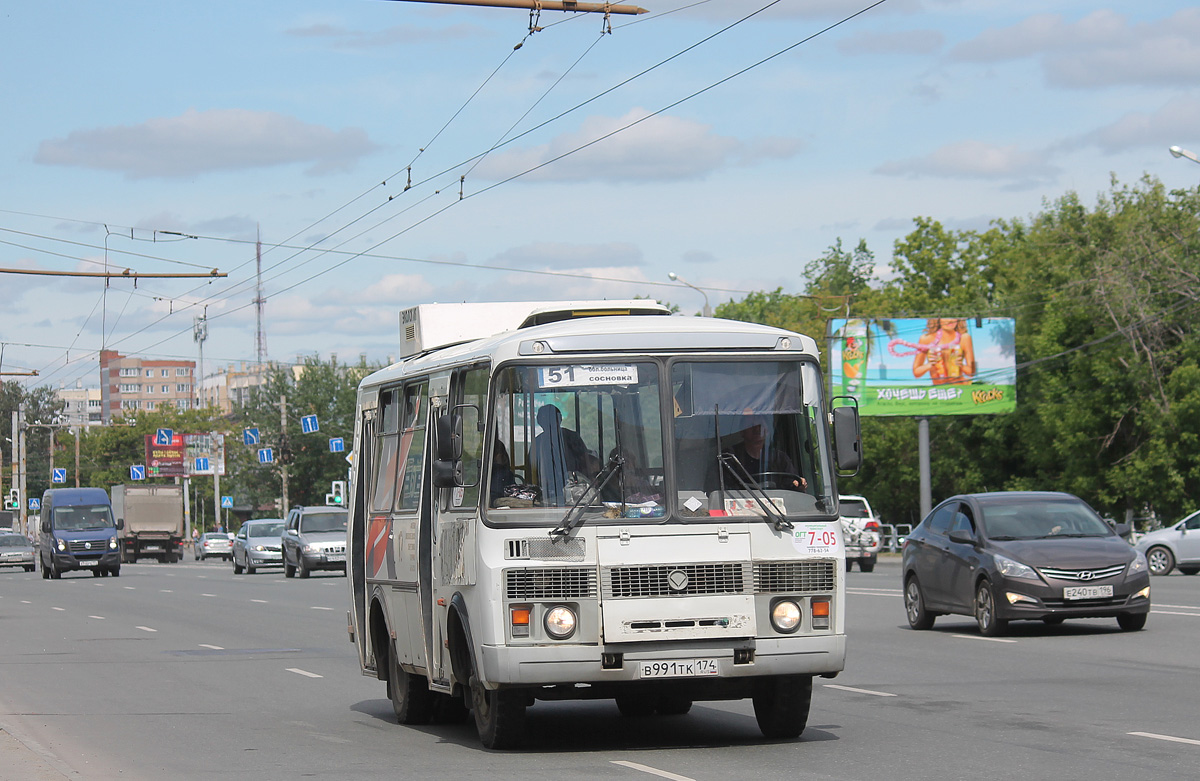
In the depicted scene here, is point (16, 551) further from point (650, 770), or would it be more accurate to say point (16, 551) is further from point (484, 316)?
point (650, 770)

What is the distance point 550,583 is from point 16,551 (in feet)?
186

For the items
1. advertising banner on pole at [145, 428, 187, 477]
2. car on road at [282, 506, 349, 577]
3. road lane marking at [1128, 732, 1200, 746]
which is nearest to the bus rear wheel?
road lane marking at [1128, 732, 1200, 746]

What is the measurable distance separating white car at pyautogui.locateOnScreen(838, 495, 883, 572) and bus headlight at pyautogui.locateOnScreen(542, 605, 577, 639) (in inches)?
1142

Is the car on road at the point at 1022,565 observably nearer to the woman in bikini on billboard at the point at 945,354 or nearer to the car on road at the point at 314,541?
the car on road at the point at 314,541

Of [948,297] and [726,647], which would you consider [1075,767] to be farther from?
[948,297]

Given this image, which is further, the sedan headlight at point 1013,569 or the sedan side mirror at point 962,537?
the sedan side mirror at point 962,537

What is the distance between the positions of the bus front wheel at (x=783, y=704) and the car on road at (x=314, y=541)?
106 feet

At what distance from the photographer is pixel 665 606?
31.5ft

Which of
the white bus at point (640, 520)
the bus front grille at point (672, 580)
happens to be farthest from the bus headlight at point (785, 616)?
the bus front grille at point (672, 580)

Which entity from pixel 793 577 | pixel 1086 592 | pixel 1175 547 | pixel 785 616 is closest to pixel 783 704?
pixel 785 616

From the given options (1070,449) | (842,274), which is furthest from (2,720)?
(842,274)

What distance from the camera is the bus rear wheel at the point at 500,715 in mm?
9953

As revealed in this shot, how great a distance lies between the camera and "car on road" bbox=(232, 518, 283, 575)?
163ft

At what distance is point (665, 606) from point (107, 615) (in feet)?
67.9
